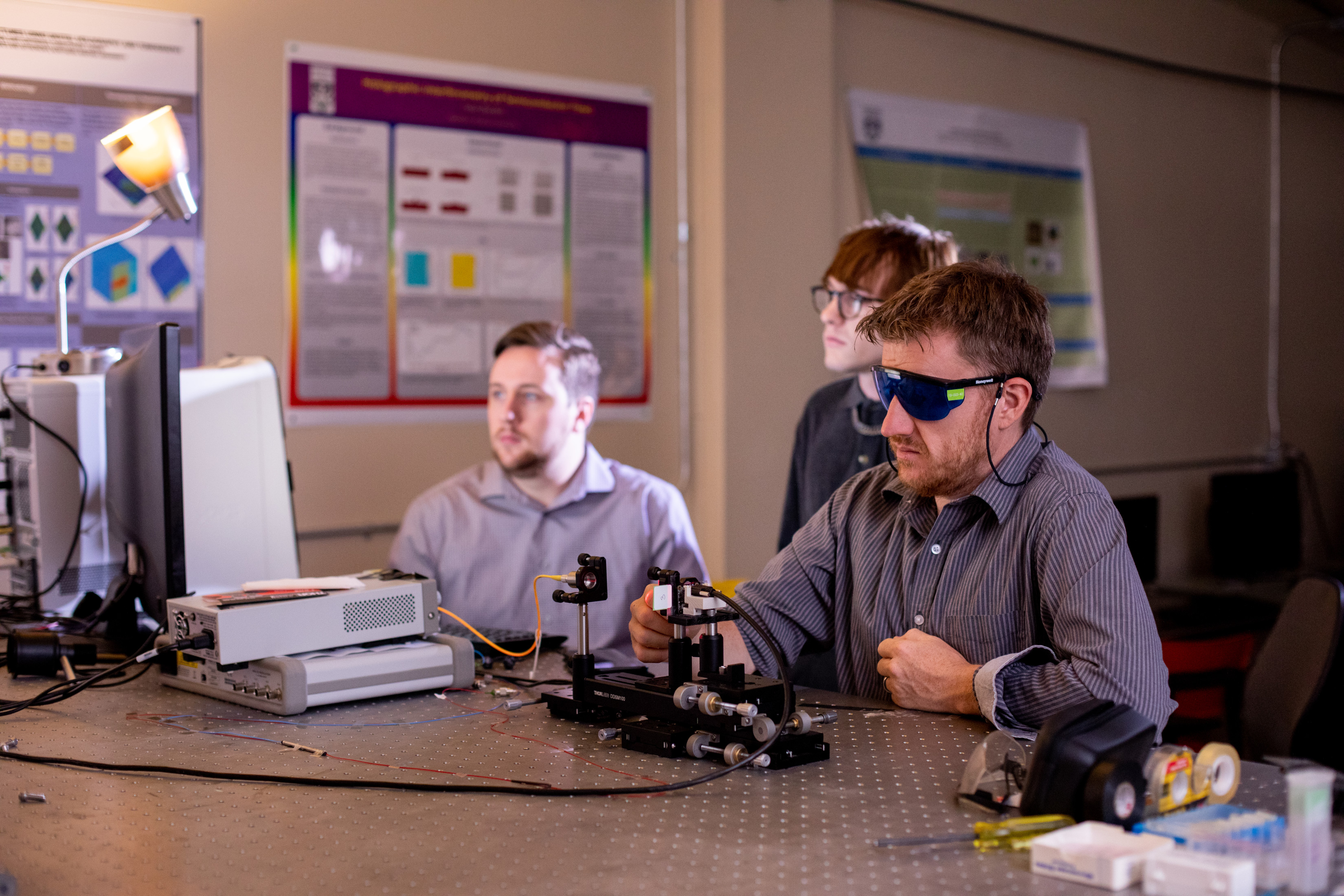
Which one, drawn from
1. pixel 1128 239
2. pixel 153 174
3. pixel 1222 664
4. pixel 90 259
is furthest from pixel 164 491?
pixel 1128 239

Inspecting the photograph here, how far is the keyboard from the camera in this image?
1.94 metres

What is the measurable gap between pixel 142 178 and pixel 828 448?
1474 millimetres

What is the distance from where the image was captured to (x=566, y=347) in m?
2.78

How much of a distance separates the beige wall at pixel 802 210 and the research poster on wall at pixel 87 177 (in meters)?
0.07

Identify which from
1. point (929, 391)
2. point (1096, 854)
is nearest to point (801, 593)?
point (929, 391)

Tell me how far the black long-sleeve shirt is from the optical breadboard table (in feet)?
3.45

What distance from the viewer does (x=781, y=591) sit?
1.83 m

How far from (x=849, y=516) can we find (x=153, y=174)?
1.38 meters

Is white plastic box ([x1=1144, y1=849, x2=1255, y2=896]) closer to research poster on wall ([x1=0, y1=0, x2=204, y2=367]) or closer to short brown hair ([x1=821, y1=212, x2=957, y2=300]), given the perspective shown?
short brown hair ([x1=821, y1=212, x2=957, y2=300])

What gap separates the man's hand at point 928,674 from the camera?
1506 mm

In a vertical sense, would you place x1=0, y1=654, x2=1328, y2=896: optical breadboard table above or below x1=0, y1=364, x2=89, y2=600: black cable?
below

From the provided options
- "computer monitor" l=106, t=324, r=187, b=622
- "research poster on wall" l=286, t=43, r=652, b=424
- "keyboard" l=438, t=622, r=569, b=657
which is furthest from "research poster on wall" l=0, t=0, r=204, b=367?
"keyboard" l=438, t=622, r=569, b=657

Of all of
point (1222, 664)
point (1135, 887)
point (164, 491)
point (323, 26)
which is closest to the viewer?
point (1135, 887)

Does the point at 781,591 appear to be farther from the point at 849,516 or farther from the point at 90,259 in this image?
the point at 90,259
